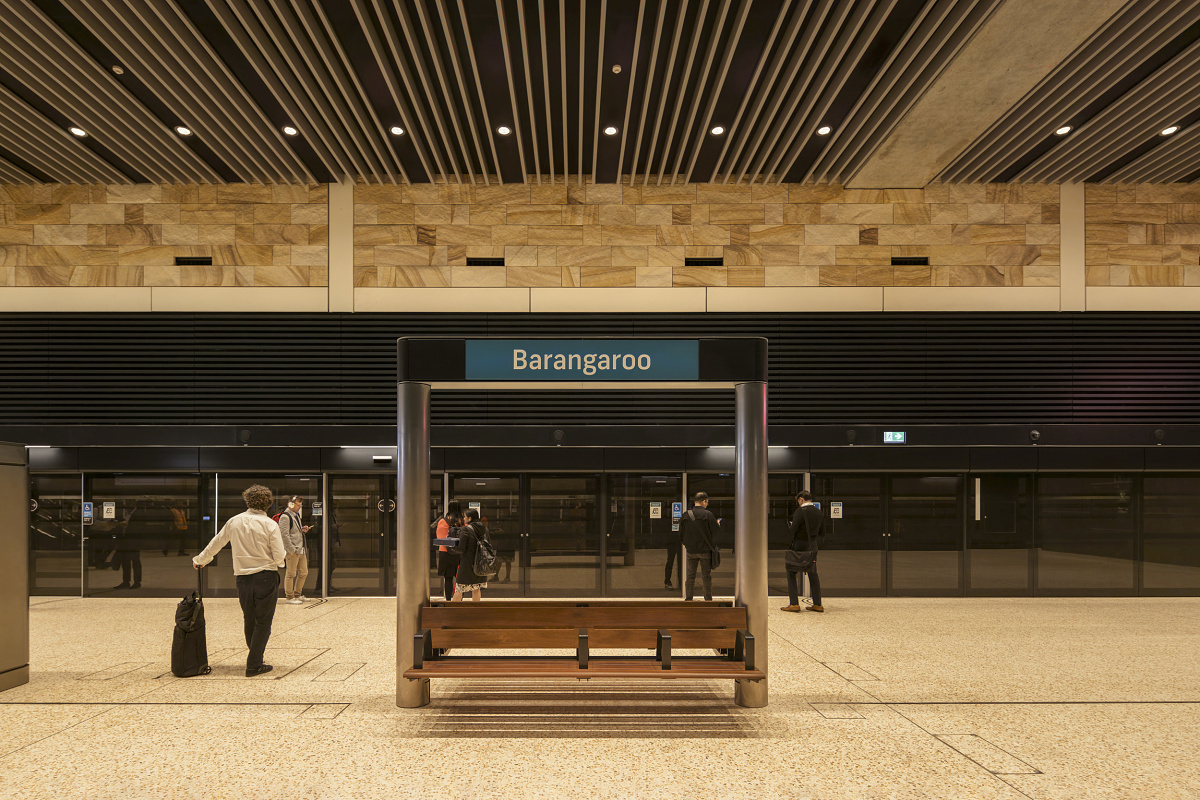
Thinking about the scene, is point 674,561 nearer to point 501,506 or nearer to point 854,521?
point 501,506

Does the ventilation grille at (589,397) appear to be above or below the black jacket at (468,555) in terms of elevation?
above

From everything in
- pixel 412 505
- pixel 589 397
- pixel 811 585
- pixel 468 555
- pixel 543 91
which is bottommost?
pixel 811 585

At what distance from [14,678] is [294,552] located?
11.9 feet

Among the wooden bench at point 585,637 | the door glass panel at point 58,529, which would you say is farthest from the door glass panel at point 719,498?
the door glass panel at point 58,529

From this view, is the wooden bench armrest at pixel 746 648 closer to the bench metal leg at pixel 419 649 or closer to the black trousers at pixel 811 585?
the bench metal leg at pixel 419 649

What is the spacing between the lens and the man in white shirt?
6.03m

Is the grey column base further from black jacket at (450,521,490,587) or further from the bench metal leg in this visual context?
black jacket at (450,521,490,587)

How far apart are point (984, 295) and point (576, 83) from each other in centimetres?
698

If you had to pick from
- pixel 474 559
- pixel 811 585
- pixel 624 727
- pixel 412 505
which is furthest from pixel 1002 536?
pixel 412 505

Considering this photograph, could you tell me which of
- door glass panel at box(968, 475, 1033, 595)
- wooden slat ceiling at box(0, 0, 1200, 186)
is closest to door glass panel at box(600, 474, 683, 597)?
door glass panel at box(968, 475, 1033, 595)

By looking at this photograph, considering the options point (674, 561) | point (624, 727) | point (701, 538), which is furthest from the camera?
point (674, 561)

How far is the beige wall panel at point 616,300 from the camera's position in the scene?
10.5 meters

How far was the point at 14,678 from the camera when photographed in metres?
5.71

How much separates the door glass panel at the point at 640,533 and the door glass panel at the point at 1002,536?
15.0 feet
